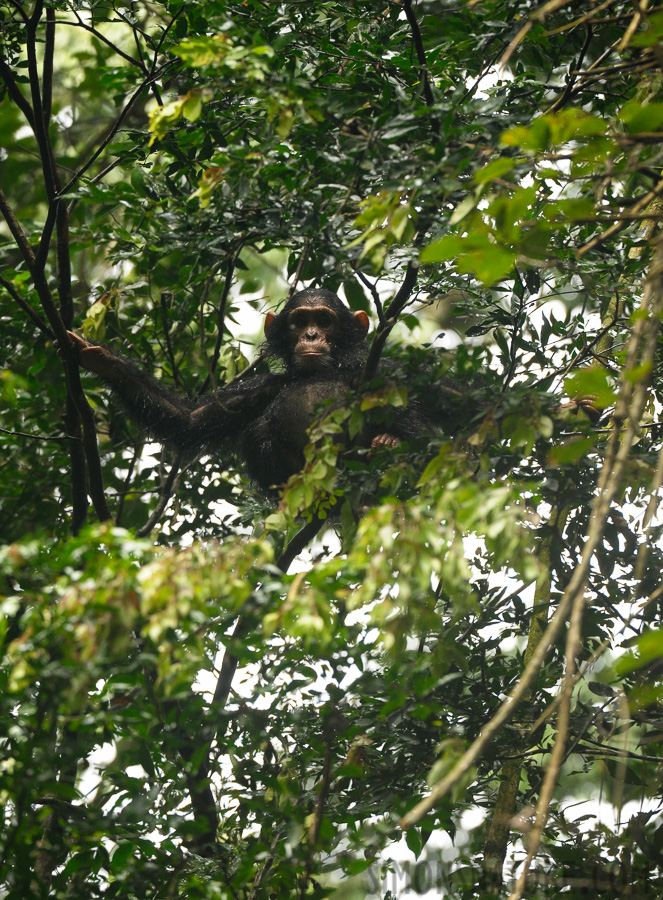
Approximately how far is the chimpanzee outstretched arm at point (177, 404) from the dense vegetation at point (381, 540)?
266 mm

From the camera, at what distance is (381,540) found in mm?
2180

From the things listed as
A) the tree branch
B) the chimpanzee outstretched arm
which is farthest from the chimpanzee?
the tree branch

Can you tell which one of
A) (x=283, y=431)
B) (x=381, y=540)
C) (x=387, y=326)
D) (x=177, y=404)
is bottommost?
(x=381, y=540)

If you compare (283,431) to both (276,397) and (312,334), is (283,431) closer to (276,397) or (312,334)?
(276,397)

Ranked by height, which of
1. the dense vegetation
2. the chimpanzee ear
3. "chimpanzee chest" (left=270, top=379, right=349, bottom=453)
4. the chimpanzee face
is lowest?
the dense vegetation

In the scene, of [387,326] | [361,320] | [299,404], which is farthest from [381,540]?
[361,320]

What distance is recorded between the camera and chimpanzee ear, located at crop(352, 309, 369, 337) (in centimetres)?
513

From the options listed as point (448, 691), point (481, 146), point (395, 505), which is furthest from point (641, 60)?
point (448, 691)

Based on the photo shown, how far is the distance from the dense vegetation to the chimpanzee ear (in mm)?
544

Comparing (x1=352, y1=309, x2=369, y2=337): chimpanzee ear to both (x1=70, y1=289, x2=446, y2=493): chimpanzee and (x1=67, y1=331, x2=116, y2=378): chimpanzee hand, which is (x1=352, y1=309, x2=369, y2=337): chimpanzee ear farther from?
(x1=67, y1=331, x2=116, y2=378): chimpanzee hand

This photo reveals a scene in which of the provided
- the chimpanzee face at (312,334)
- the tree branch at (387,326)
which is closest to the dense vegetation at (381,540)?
the tree branch at (387,326)

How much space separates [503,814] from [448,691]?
0.52m

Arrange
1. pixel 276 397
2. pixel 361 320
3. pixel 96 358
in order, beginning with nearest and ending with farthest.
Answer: pixel 96 358
pixel 276 397
pixel 361 320

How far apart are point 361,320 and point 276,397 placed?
0.74 metres
